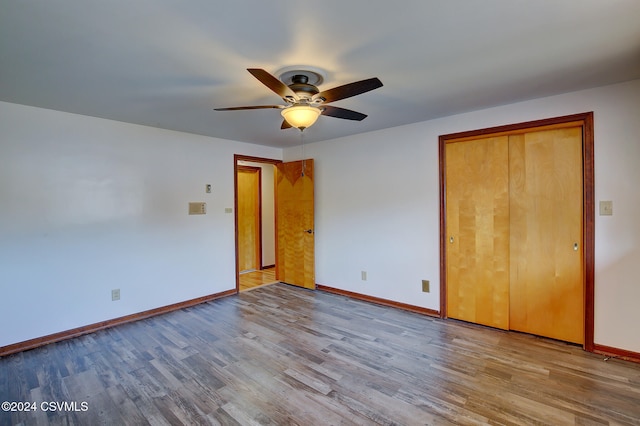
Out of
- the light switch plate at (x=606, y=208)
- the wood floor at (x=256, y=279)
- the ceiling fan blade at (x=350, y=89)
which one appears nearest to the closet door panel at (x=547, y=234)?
the light switch plate at (x=606, y=208)

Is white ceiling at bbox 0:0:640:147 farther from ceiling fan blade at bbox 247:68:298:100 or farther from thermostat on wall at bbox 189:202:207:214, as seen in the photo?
thermostat on wall at bbox 189:202:207:214

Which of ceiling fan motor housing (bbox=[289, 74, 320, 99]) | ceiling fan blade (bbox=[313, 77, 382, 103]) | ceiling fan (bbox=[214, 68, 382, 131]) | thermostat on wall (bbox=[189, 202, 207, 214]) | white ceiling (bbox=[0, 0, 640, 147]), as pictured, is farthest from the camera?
thermostat on wall (bbox=[189, 202, 207, 214])

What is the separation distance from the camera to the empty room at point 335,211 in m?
1.79

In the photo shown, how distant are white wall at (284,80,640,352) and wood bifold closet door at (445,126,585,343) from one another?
0.59 feet

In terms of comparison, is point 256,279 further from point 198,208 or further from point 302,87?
point 302,87

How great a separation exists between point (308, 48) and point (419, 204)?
2.41 meters

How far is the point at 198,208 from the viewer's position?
420 cm

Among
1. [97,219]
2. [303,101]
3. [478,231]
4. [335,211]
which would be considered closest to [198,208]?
[97,219]

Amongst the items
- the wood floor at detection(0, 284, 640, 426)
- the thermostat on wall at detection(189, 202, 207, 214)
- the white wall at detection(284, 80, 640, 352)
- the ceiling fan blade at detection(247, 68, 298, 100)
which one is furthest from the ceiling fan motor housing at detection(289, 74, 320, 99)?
the thermostat on wall at detection(189, 202, 207, 214)

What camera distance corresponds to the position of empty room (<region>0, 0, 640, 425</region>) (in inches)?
70.6

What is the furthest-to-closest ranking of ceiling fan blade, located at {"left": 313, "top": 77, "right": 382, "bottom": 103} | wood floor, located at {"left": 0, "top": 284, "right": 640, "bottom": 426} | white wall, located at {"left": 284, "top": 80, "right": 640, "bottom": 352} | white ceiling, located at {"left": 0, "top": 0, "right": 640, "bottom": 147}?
white wall, located at {"left": 284, "top": 80, "right": 640, "bottom": 352}, wood floor, located at {"left": 0, "top": 284, "right": 640, "bottom": 426}, ceiling fan blade, located at {"left": 313, "top": 77, "right": 382, "bottom": 103}, white ceiling, located at {"left": 0, "top": 0, "right": 640, "bottom": 147}

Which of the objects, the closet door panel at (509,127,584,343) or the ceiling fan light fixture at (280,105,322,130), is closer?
the ceiling fan light fixture at (280,105,322,130)

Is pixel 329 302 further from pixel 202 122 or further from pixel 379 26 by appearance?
pixel 379 26

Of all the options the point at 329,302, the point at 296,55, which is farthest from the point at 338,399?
the point at 296,55
